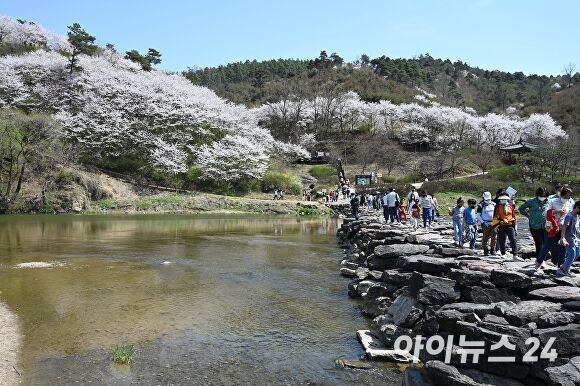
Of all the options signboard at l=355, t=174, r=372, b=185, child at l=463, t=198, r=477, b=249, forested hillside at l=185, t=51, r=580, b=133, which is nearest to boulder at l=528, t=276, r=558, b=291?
Answer: child at l=463, t=198, r=477, b=249

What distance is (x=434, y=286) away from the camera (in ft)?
22.5

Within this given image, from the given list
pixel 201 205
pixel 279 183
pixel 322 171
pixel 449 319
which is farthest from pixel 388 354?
pixel 322 171

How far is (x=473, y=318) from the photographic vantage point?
5.53m

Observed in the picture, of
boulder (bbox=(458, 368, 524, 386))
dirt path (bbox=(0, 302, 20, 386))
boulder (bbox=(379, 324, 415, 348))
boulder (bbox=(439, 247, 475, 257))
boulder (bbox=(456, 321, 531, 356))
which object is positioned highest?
boulder (bbox=(439, 247, 475, 257))

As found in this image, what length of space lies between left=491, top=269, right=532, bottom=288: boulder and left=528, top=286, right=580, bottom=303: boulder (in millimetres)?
201

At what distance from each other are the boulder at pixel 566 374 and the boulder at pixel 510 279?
5.81 feet

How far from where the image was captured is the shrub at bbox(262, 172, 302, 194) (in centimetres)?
4262

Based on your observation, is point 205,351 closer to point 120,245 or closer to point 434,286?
point 434,286

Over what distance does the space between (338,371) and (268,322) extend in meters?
2.30

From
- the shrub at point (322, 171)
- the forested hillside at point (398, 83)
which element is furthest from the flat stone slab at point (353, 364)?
the forested hillside at point (398, 83)

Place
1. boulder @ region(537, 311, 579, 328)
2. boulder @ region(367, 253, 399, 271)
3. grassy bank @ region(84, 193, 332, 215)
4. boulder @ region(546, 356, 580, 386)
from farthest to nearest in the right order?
grassy bank @ region(84, 193, 332, 215) < boulder @ region(367, 253, 399, 271) < boulder @ region(537, 311, 579, 328) < boulder @ region(546, 356, 580, 386)

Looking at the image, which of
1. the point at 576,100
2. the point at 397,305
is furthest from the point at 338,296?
the point at 576,100

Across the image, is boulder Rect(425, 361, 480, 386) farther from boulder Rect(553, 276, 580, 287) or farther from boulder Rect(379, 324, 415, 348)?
boulder Rect(553, 276, 580, 287)

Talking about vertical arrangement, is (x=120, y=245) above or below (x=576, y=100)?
below
